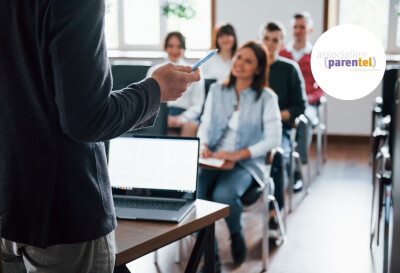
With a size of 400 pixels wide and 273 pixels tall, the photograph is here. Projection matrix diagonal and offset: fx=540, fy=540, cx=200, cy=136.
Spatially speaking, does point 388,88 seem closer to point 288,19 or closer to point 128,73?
point 128,73

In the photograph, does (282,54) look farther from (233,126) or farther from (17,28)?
(17,28)

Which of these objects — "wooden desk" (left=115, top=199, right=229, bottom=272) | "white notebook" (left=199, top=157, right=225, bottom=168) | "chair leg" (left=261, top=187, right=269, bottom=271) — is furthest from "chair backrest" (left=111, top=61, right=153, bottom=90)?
"wooden desk" (left=115, top=199, right=229, bottom=272)

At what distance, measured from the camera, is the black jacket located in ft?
2.83

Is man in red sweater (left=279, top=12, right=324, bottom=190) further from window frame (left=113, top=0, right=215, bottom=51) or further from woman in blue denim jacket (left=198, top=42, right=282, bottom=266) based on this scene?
window frame (left=113, top=0, right=215, bottom=51)

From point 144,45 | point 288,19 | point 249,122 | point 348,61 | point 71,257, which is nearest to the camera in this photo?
point 71,257

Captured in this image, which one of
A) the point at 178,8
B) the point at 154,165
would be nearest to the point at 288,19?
the point at 178,8

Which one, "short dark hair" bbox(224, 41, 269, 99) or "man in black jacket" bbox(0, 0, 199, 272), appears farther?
"short dark hair" bbox(224, 41, 269, 99)

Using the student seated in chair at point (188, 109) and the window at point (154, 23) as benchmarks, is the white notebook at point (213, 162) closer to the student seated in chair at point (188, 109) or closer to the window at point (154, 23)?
the student seated in chair at point (188, 109)

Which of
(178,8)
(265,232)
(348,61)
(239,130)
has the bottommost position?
(265,232)

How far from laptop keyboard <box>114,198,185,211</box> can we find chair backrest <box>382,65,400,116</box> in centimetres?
244

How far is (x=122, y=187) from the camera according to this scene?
173 cm

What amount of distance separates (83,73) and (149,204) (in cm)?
83

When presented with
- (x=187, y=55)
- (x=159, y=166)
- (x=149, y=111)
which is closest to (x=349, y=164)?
(x=187, y=55)

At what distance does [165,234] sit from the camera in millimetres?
1392
